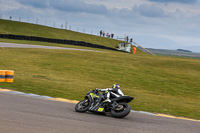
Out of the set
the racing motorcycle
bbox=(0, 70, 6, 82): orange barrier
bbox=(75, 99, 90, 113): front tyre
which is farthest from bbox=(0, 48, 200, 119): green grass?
bbox=(75, 99, 90, 113): front tyre

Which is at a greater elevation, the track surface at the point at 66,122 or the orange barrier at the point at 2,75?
the orange barrier at the point at 2,75

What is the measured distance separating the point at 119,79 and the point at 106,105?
11.8 metres

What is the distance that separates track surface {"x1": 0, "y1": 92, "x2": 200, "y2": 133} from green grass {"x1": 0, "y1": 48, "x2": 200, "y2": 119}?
311 cm

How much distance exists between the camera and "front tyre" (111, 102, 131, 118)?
9.28 meters

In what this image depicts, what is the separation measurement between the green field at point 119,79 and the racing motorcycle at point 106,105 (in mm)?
2978

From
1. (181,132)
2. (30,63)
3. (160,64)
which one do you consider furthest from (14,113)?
(160,64)

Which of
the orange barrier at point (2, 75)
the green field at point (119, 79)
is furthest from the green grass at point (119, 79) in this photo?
the orange barrier at point (2, 75)

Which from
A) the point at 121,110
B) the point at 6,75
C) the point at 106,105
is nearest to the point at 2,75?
the point at 6,75

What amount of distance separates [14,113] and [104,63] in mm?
19382

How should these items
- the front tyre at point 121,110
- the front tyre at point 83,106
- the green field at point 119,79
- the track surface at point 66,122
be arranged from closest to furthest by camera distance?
1. the track surface at point 66,122
2. the front tyre at point 121,110
3. the front tyre at point 83,106
4. the green field at point 119,79

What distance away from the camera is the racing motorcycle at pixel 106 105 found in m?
9.36

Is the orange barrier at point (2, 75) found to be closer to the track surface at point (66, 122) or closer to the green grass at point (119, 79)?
the green grass at point (119, 79)

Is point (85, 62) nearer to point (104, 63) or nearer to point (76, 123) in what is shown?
point (104, 63)

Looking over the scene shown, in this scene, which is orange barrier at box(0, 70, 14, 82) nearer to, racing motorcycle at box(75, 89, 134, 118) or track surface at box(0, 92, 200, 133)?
track surface at box(0, 92, 200, 133)
